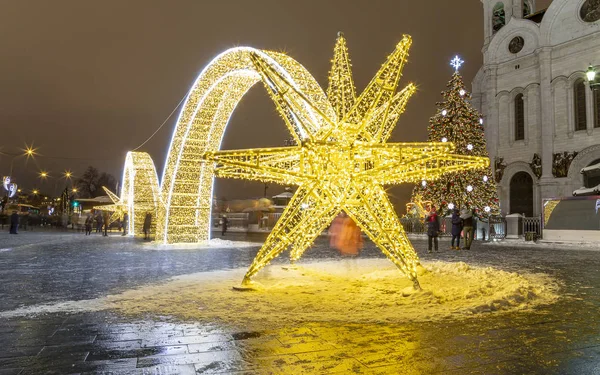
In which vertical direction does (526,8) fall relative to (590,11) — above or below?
above

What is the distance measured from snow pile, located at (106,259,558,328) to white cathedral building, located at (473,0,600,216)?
84.7 feet

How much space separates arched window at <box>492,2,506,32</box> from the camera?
40.1 meters

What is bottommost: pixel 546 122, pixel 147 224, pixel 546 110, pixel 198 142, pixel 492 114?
pixel 147 224

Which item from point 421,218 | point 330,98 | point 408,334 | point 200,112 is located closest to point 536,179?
point 421,218

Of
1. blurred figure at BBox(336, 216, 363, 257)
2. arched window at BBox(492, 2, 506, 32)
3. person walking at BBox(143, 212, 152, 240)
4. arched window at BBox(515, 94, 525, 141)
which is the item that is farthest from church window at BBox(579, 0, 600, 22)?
person walking at BBox(143, 212, 152, 240)

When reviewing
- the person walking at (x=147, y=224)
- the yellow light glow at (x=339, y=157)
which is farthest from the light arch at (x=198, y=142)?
the person walking at (x=147, y=224)

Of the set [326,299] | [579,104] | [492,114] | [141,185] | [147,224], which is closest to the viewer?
[326,299]

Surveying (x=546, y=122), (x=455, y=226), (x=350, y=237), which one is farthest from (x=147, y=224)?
(x=546, y=122)

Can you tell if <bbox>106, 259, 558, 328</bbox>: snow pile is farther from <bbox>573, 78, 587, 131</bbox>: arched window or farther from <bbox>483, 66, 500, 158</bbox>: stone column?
<bbox>483, 66, 500, 158</bbox>: stone column

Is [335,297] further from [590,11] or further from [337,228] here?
[590,11]

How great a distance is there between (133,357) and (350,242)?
1162cm

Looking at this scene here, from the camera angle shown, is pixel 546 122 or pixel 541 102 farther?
pixel 541 102

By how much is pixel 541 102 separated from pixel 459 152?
874 centimetres

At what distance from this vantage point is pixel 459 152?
1238 inches
